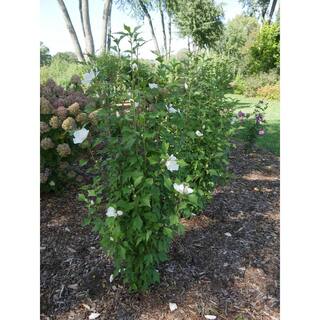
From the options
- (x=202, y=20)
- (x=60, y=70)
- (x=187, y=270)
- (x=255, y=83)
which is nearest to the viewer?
(x=187, y=270)

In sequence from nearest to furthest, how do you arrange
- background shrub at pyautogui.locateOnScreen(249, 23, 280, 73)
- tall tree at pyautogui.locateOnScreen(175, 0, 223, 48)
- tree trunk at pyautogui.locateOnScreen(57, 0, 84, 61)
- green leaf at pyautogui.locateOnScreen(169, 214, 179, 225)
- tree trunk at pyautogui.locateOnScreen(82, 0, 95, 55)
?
green leaf at pyautogui.locateOnScreen(169, 214, 179, 225)
tree trunk at pyautogui.locateOnScreen(82, 0, 95, 55)
tree trunk at pyautogui.locateOnScreen(57, 0, 84, 61)
background shrub at pyautogui.locateOnScreen(249, 23, 280, 73)
tall tree at pyautogui.locateOnScreen(175, 0, 223, 48)

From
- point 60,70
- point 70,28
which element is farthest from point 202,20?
point 60,70

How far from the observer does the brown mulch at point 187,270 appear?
1.84 m

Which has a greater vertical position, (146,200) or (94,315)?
(146,200)

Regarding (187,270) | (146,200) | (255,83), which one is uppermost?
(146,200)

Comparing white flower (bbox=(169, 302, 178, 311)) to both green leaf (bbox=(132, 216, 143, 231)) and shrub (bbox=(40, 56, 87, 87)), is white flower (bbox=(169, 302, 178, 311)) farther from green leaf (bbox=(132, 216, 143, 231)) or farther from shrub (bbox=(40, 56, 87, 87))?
shrub (bbox=(40, 56, 87, 87))

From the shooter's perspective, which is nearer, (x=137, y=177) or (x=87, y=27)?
(x=137, y=177)

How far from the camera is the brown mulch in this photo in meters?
1.84

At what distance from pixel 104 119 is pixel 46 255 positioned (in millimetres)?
1129

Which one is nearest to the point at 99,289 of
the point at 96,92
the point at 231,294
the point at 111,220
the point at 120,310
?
the point at 120,310

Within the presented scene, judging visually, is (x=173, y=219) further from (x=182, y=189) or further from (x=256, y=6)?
(x=256, y=6)

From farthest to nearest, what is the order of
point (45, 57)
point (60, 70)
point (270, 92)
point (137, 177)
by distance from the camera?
1. point (45, 57)
2. point (60, 70)
3. point (270, 92)
4. point (137, 177)

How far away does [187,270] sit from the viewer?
214 cm

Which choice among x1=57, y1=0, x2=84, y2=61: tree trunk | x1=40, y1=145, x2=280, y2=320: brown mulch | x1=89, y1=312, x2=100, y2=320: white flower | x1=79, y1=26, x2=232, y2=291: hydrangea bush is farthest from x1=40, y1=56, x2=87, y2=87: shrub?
x1=89, y1=312, x2=100, y2=320: white flower
